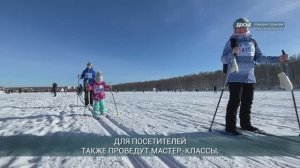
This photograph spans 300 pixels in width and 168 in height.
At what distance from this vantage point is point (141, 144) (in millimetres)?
4930

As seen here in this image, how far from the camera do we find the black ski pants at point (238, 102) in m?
5.97

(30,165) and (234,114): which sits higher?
(234,114)

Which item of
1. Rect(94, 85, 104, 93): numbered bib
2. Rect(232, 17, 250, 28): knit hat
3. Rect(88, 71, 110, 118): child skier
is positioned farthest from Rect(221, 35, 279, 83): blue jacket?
Rect(94, 85, 104, 93): numbered bib

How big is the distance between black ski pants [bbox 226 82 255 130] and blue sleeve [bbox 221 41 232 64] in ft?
1.44

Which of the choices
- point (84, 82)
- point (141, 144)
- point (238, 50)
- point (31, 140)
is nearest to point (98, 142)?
point (141, 144)

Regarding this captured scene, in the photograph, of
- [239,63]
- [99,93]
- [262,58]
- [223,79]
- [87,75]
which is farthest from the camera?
[223,79]

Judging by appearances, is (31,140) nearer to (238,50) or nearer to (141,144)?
(141,144)

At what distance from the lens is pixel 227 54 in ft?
20.1

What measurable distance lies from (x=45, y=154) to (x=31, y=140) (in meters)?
1.22

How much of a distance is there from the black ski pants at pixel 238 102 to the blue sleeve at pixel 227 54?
439 millimetres

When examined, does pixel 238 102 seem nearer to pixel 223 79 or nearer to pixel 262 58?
pixel 262 58

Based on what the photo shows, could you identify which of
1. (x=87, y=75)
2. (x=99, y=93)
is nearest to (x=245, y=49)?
(x=99, y=93)

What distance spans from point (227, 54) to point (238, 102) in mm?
899

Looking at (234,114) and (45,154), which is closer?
(45,154)
